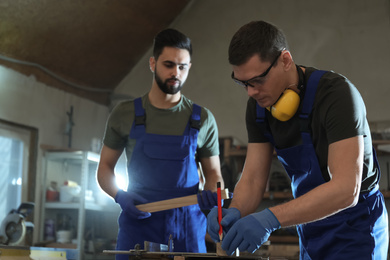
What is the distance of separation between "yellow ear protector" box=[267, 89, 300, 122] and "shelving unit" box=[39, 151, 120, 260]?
3.44 meters

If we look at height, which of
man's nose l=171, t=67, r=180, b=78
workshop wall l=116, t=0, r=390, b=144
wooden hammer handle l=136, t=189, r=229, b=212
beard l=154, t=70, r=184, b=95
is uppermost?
workshop wall l=116, t=0, r=390, b=144

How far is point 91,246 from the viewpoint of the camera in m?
4.95

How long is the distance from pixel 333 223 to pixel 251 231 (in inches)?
11.6

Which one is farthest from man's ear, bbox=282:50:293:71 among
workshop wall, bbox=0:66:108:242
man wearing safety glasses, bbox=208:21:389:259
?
workshop wall, bbox=0:66:108:242

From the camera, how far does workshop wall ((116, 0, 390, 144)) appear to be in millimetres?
5117

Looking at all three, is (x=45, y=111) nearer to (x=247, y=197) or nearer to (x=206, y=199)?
(x=206, y=199)

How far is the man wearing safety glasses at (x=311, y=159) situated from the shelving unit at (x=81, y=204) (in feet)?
10.8

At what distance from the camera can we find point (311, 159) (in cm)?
162

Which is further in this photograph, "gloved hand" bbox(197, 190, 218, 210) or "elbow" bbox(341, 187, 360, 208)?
"gloved hand" bbox(197, 190, 218, 210)

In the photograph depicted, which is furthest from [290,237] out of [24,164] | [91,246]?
[24,164]

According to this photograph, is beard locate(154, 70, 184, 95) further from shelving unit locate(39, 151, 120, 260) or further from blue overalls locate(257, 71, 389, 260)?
shelving unit locate(39, 151, 120, 260)

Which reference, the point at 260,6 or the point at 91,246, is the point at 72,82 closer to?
the point at 91,246

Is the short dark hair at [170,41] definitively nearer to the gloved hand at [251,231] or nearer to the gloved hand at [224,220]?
the gloved hand at [224,220]

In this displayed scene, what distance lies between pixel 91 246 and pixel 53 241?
0.38m
